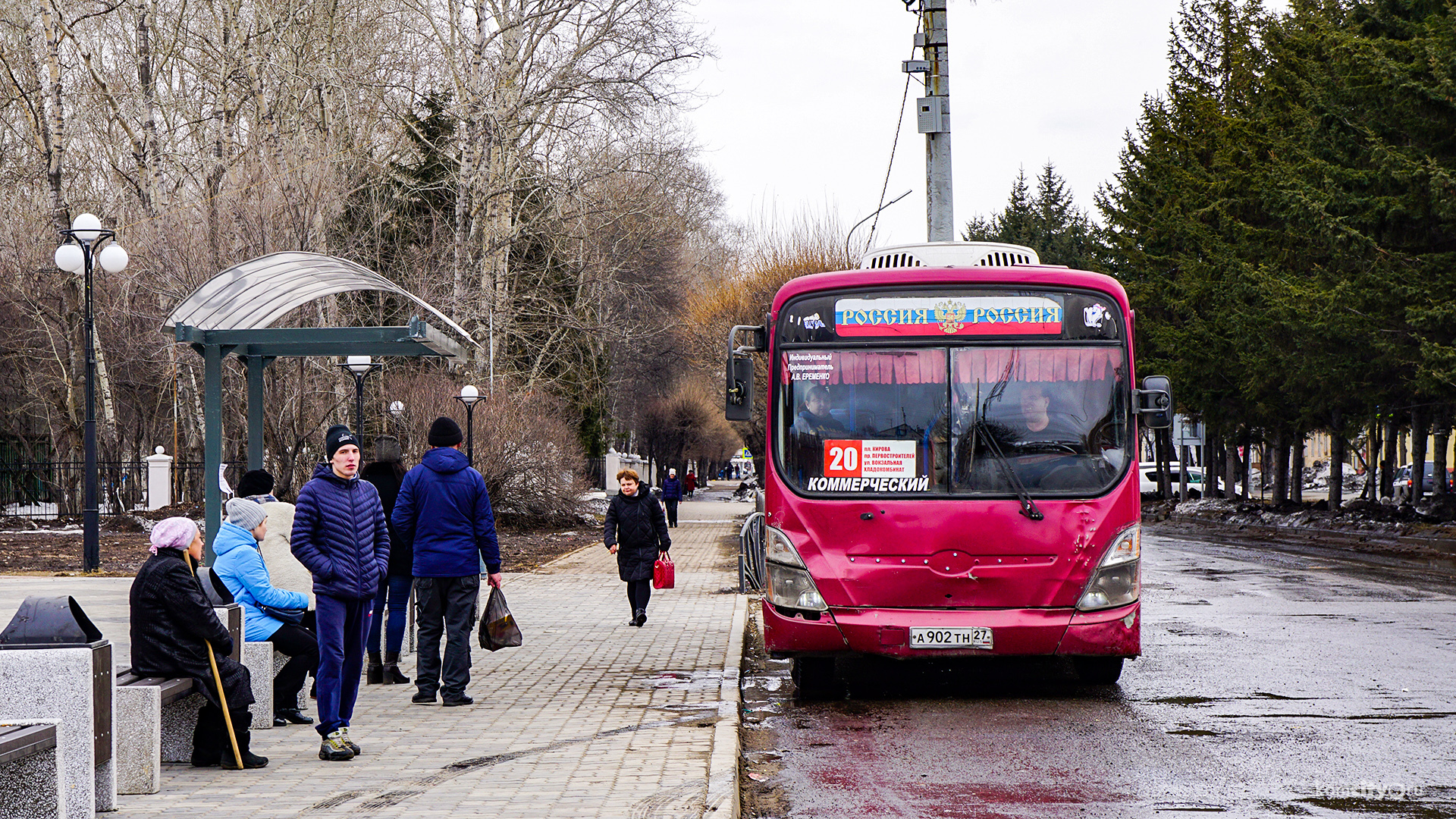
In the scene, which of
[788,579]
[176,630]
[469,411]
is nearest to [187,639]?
[176,630]

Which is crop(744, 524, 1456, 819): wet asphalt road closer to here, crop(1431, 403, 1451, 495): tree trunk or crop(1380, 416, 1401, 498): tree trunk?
crop(1431, 403, 1451, 495): tree trunk

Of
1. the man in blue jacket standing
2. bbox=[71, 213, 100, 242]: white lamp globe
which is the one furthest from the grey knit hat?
bbox=[71, 213, 100, 242]: white lamp globe

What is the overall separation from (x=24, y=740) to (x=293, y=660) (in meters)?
3.29

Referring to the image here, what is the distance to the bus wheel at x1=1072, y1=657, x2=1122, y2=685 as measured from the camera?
10.0 meters

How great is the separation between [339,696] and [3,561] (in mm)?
18658

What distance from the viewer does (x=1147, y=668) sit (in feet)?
35.8

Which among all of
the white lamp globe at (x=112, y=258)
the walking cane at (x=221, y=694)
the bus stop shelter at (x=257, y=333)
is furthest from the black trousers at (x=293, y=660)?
the white lamp globe at (x=112, y=258)

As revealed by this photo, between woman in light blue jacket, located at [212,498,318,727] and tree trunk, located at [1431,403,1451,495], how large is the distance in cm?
2978

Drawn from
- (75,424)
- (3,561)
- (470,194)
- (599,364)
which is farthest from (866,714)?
(75,424)

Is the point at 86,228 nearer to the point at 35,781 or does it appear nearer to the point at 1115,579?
the point at 1115,579

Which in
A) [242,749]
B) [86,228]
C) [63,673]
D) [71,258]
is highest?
[86,228]

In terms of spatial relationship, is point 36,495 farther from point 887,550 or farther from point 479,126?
point 887,550

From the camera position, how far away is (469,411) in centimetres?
2984

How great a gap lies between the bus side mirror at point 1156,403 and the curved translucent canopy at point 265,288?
5476 mm
